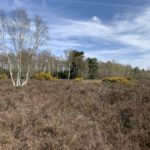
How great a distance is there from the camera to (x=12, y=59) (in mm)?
25281

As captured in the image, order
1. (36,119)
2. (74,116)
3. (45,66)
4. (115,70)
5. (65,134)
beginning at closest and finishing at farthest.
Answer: (65,134) < (36,119) < (74,116) < (45,66) < (115,70)

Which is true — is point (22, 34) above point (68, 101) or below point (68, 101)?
above

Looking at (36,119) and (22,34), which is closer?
(36,119)

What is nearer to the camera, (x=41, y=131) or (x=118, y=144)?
(x=118, y=144)

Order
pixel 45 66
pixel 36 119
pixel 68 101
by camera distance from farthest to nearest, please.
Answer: pixel 45 66, pixel 68 101, pixel 36 119

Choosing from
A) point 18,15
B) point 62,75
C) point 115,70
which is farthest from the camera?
point 115,70

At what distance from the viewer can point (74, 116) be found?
26.7 feet

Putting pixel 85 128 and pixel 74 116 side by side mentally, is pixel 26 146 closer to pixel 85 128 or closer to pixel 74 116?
pixel 85 128

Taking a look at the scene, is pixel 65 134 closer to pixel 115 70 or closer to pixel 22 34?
pixel 22 34

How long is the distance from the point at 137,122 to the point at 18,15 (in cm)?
1875

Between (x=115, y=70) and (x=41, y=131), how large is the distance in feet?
268

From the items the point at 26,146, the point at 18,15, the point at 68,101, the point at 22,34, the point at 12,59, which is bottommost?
the point at 26,146

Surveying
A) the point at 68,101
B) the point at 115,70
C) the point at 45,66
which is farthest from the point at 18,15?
the point at 115,70

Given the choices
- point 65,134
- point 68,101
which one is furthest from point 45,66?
point 65,134
